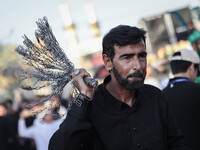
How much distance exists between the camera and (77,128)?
1.52 metres

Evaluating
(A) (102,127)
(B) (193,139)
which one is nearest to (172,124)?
(A) (102,127)

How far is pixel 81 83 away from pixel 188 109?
174 cm

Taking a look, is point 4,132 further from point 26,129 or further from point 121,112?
point 121,112

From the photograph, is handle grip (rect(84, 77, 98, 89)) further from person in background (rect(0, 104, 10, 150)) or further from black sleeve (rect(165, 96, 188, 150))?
person in background (rect(0, 104, 10, 150))

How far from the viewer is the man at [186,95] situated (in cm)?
286

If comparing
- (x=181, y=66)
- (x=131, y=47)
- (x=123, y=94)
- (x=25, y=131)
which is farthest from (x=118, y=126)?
(x=25, y=131)

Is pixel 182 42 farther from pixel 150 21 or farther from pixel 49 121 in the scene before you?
pixel 49 121

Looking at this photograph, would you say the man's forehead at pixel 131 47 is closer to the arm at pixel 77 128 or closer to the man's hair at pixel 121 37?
the man's hair at pixel 121 37

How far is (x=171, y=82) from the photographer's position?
3.27 metres

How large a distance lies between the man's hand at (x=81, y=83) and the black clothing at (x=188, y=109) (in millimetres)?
1673

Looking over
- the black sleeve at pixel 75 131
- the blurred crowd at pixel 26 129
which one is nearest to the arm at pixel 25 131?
the blurred crowd at pixel 26 129

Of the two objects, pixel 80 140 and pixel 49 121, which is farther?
pixel 49 121

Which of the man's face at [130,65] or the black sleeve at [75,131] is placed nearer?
the black sleeve at [75,131]

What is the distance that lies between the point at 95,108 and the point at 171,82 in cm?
176
